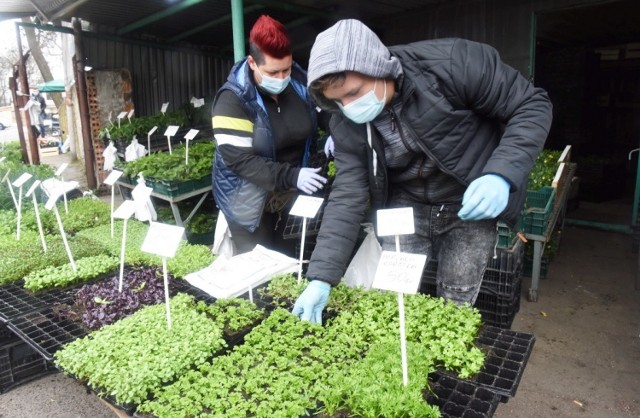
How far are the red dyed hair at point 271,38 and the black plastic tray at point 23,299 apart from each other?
1722 millimetres

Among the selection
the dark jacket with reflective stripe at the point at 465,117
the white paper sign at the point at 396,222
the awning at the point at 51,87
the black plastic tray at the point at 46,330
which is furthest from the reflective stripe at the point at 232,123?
the awning at the point at 51,87

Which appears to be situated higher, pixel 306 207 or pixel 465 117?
pixel 465 117

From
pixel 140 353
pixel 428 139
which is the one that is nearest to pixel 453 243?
→ pixel 428 139

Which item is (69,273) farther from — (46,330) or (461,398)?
(461,398)

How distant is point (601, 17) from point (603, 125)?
301 cm

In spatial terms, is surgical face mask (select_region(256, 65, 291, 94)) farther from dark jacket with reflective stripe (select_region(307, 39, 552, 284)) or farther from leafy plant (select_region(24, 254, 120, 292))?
leafy plant (select_region(24, 254, 120, 292))

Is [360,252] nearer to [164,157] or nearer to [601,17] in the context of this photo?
[164,157]

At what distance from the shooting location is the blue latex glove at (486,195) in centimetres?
181

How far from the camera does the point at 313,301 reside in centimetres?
205

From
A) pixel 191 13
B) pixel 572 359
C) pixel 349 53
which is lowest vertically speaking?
pixel 572 359

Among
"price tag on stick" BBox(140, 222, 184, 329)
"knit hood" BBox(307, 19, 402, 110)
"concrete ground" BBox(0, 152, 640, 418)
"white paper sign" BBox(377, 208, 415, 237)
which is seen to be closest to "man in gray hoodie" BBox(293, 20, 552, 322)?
"knit hood" BBox(307, 19, 402, 110)

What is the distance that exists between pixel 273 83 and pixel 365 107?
107 cm

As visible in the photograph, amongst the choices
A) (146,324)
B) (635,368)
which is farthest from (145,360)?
(635,368)

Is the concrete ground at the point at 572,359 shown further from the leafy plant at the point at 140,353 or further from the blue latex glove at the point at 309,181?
the blue latex glove at the point at 309,181
